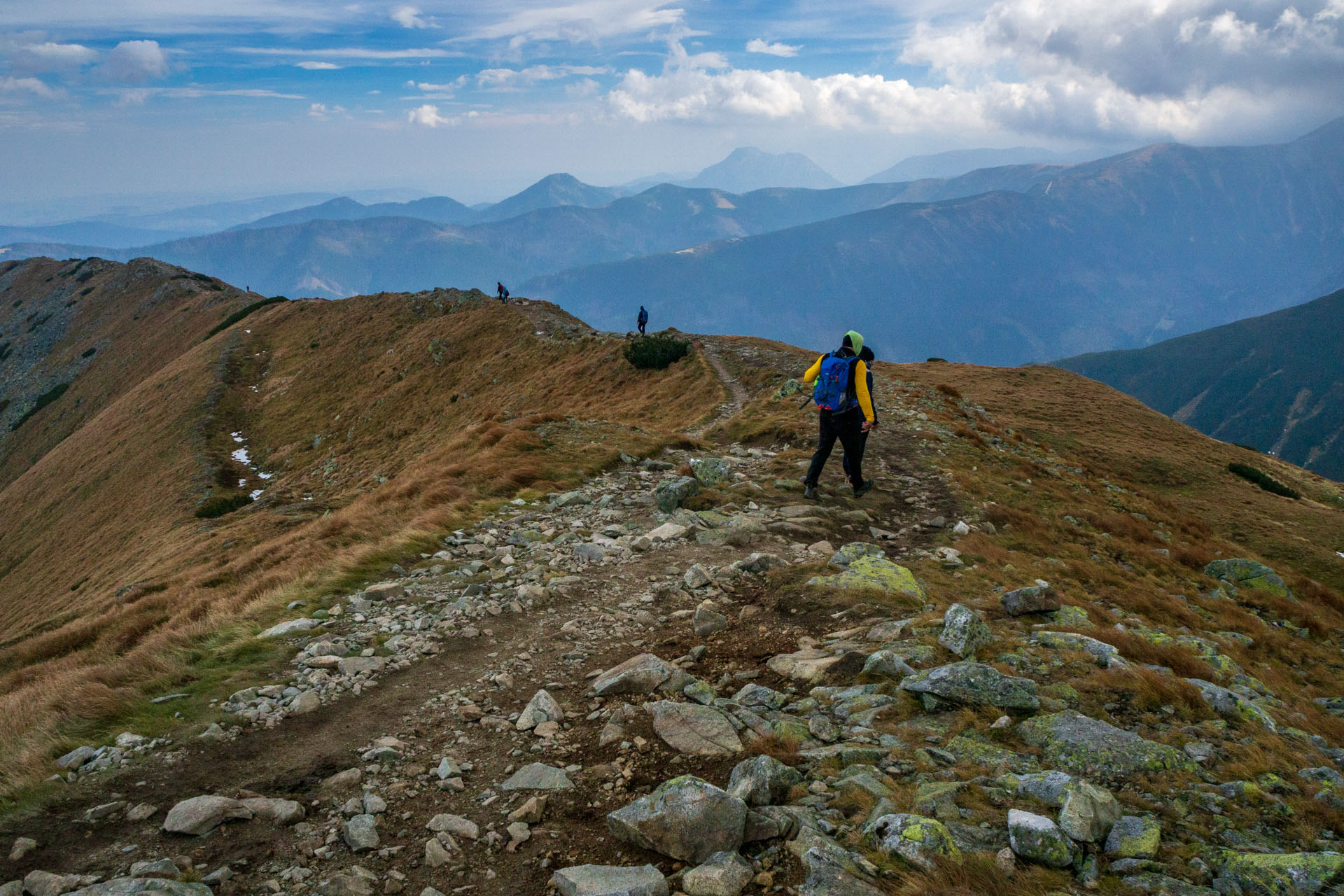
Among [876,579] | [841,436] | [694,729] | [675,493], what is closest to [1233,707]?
[876,579]

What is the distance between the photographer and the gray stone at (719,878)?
4.24 meters

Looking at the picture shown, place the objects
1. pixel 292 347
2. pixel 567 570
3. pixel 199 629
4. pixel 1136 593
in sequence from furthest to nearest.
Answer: pixel 292 347, pixel 1136 593, pixel 567 570, pixel 199 629

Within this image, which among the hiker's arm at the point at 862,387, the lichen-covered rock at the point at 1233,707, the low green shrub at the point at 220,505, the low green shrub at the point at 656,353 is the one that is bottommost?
the low green shrub at the point at 220,505

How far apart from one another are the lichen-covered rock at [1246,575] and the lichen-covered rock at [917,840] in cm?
1518

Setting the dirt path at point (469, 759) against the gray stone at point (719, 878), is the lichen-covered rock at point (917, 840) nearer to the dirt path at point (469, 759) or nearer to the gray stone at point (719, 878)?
the dirt path at point (469, 759)

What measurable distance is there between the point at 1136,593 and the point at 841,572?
6236 mm

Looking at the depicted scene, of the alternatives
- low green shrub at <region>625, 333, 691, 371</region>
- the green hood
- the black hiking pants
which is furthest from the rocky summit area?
low green shrub at <region>625, 333, 691, 371</region>

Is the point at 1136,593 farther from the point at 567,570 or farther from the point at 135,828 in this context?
the point at 135,828

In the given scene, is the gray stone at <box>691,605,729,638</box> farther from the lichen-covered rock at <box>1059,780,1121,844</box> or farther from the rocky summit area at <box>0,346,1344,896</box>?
the lichen-covered rock at <box>1059,780,1121,844</box>

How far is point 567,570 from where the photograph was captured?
429 inches

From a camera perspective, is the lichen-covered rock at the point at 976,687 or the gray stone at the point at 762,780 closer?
the gray stone at the point at 762,780

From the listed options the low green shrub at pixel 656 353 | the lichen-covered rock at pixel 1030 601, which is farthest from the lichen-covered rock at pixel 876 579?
the low green shrub at pixel 656 353

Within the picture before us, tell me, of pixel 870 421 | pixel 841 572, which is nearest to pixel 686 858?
pixel 841 572

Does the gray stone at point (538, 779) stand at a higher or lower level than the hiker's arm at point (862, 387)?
lower
